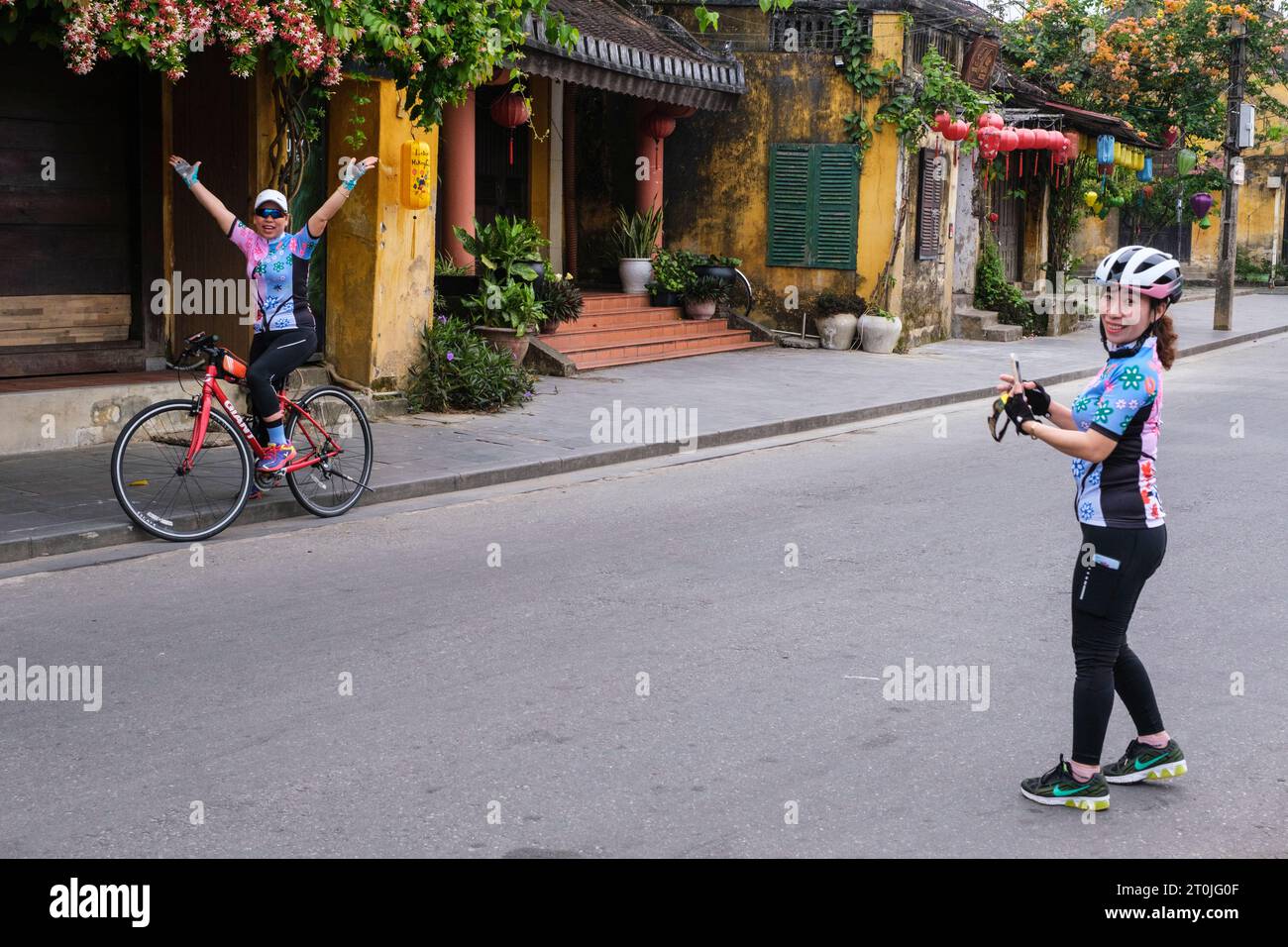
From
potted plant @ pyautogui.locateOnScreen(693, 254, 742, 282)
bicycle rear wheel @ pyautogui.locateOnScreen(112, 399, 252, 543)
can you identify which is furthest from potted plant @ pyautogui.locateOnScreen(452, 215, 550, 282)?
bicycle rear wheel @ pyautogui.locateOnScreen(112, 399, 252, 543)

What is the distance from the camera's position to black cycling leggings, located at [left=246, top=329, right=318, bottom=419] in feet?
29.7

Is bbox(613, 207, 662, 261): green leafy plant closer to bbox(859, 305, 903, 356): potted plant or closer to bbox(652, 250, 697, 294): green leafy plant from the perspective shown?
bbox(652, 250, 697, 294): green leafy plant

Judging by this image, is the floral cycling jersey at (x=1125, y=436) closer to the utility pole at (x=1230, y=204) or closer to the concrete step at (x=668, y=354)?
the concrete step at (x=668, y=354)

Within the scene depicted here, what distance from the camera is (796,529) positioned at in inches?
356

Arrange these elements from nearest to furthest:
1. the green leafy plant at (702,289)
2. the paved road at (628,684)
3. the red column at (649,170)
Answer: the paved road at (628,684)
the green leafy plant at (702,289)
the red column at (649,170)

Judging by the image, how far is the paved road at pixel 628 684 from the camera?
4.49m

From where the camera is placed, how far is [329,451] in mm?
9406

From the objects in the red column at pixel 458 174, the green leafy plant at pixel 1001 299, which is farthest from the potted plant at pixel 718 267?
the green leafy plant at pixel 1001 299

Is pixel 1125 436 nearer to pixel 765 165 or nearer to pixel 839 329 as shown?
pixel 839 329

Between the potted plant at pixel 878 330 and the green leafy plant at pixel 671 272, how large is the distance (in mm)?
2495

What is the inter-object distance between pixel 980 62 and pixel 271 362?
1564cm

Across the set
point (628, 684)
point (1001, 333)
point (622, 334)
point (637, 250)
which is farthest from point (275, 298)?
point (1001, 333)

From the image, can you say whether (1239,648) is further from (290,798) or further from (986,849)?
(290,798)

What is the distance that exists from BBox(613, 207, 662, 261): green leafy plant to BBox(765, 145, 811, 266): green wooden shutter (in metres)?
1.89
